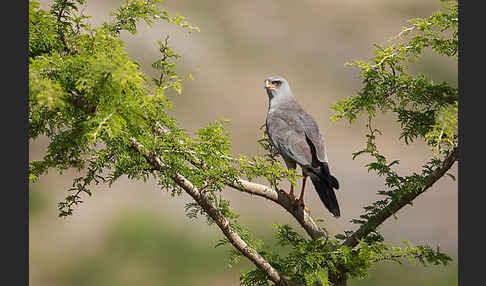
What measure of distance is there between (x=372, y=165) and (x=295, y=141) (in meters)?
0.43

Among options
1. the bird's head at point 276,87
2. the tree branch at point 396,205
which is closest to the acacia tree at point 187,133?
the tree branch at point 396,205

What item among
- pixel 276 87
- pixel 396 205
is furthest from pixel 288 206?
pixel 276 87

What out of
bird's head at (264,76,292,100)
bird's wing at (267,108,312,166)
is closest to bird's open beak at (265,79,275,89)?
bird's head at (264,76,292,100)

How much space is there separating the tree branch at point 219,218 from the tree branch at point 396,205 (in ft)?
1.32

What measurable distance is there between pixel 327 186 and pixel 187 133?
0.79 metres

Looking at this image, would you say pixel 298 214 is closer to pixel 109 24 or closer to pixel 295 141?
pixel 295 141

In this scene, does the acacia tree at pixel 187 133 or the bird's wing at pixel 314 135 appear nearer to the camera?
the acacia tree at pixel 187 133

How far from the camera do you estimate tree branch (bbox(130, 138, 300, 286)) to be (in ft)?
6.60

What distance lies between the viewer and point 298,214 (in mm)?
2576

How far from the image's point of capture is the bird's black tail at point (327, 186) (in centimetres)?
238

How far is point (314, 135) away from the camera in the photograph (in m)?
2.58

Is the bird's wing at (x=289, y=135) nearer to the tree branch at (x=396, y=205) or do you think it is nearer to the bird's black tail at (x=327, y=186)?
the bird's black tail at (x=327, y=186)

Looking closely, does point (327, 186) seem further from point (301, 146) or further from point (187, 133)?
point (187, 133)

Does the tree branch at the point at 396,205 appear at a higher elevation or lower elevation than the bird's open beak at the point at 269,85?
lower
